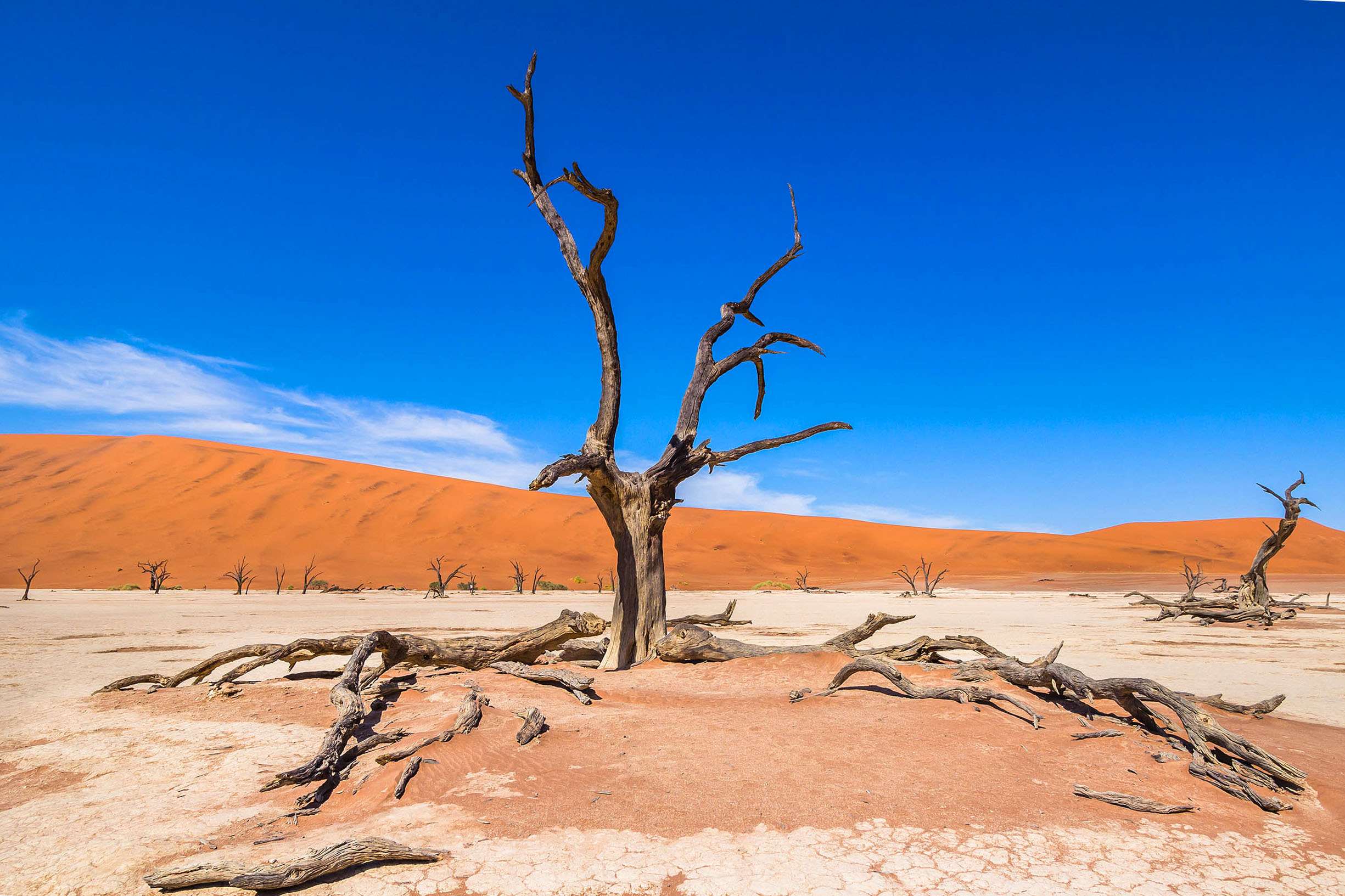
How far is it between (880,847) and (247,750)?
4.76 m

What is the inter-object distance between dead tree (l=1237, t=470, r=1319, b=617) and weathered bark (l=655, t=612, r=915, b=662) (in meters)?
14.4

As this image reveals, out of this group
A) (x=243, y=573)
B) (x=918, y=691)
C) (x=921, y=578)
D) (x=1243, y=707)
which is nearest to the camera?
(x=918, y=691)

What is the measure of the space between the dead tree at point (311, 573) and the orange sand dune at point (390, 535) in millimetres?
577

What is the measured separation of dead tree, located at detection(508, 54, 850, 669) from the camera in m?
7.80

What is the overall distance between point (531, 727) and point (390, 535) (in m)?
44.7

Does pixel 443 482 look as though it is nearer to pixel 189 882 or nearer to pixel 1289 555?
pixel 189 882

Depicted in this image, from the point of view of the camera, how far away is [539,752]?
188 inches

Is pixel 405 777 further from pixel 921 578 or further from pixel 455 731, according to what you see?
pixel 921 578

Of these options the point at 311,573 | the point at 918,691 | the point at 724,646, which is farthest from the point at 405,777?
the point at 311,573

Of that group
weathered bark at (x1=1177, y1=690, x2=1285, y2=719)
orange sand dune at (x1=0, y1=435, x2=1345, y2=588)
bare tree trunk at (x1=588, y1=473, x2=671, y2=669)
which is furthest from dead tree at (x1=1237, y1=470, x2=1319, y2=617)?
orange sand dune at (x1=0, y1=435, x2=1345, y2=588)

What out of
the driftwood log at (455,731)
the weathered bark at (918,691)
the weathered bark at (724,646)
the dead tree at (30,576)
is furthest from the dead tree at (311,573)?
the weathered bark at (918,691)

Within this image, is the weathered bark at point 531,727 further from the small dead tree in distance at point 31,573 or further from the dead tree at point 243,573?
the dead tree at point 243,573

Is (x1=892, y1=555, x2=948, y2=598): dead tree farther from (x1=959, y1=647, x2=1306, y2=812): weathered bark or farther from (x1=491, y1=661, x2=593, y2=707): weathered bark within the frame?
(x1=491, y1=661, x2=593, y2=707): weathered bark

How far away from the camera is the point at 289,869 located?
2992 mm
